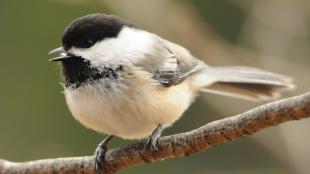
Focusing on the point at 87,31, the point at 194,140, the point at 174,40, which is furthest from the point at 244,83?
the point at 194,140

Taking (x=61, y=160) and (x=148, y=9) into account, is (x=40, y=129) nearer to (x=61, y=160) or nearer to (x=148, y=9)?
(x=148, y=9)

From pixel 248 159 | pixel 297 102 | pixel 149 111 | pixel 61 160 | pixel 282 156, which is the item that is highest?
pixel 297 102

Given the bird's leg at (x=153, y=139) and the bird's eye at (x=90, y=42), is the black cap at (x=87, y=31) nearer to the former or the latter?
the bird's eye at (x=90, y=42)

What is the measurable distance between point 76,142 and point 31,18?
2.88 ft

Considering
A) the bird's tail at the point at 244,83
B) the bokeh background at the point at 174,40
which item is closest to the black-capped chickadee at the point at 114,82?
the bird's tail at the point at 244,83

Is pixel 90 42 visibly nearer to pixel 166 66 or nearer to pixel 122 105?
pixel 122 105

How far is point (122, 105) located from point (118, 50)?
21cm

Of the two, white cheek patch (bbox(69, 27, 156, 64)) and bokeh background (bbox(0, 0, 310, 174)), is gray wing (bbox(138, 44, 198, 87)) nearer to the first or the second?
white cheek patch (bbox(69, 27, 156, 64))

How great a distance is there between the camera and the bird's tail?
2830 millimetres

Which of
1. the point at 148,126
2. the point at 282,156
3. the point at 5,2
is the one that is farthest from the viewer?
the point at 5,2

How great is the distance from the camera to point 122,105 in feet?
7.28

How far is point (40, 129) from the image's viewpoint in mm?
4016

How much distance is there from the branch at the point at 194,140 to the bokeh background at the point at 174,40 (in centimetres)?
95

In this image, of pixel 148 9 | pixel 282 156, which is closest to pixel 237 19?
pixel 148 9
